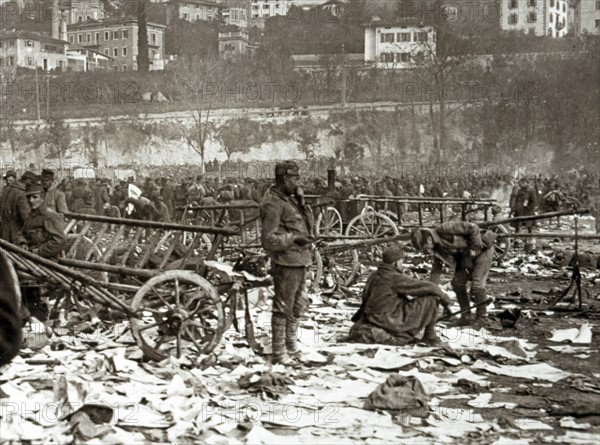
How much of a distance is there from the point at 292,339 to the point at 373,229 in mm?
7218

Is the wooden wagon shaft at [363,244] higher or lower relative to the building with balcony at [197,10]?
lower

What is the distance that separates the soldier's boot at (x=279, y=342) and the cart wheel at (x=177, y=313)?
0.52 meters

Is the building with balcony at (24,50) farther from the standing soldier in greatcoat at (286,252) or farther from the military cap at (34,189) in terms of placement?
the standing soldier in greatcoat at (286,252)

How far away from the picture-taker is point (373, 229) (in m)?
15.3

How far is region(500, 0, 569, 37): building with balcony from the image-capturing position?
85.1 m

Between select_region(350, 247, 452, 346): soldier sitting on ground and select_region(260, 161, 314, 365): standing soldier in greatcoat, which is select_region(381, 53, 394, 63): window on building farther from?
select_region(260, 161, 314, 365): standing soldier in greatcoat

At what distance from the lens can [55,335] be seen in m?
8.77

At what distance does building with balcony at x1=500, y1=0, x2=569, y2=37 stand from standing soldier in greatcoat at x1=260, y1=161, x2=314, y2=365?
262 feet

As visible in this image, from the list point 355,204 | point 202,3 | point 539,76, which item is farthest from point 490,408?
point 202,3

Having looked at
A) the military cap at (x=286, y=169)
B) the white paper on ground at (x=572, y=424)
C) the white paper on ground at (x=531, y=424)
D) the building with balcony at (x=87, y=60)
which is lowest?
the white paper on ground at (x=531, y=424)

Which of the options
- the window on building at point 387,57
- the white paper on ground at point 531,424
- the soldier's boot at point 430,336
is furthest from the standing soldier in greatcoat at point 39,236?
the window on building at point 387,57

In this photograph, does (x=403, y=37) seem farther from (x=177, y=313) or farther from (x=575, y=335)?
(x=177, y=313)

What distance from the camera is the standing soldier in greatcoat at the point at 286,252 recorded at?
7.99m

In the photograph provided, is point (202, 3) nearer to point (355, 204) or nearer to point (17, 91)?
point (17, 91)
